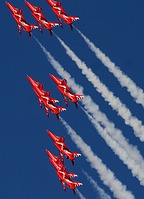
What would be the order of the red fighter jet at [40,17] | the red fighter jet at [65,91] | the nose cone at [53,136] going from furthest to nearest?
1. the nose cone at [53,136]
2. the red fighter jet at [40,17]
3. the red fighter jet at [65,91]

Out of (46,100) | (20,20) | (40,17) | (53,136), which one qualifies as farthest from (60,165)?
(20,20)

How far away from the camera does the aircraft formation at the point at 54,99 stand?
5364 inches

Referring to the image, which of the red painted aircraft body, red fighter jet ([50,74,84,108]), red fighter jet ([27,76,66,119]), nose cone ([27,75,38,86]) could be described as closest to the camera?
red fighter jet ([50,74,84,108])

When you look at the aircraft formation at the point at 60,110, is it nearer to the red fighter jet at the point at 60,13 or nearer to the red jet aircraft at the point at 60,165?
the red jet aircraft at the point at 60,165

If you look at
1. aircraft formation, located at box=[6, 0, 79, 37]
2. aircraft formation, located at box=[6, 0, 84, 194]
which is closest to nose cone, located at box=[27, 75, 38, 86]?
aircraft formation, located at box=[6, 0, 84, 194]

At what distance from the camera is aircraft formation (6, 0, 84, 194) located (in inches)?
5364

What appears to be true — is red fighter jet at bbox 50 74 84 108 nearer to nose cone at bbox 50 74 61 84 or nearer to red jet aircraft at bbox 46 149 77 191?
nose cone at bbox 50 74 61 84

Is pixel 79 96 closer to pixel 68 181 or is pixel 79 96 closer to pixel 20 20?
pixel 68 181

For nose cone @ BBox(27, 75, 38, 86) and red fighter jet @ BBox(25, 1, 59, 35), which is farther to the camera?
nose cone @ BBox(27, 75, 38, 86)

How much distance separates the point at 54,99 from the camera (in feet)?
456

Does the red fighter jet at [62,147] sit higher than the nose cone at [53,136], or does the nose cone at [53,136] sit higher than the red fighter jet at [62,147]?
the nose cone at [53,136]

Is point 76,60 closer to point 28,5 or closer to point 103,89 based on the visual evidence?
point 103,89

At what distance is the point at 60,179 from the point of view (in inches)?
5438

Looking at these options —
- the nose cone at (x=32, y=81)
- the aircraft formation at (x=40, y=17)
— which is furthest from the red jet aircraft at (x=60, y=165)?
the aircraft formation at (x=40, y=17)
